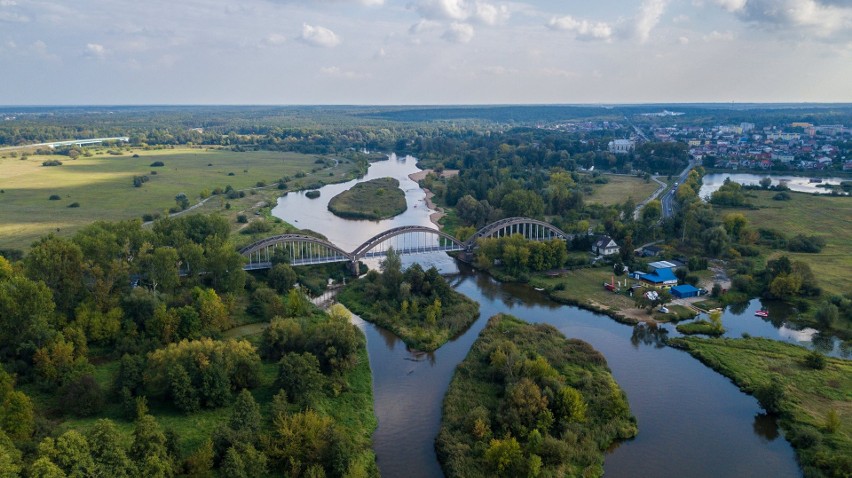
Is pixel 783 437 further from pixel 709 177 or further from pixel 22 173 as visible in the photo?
pixel 22 173

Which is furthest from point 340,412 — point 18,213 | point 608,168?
point 608,168

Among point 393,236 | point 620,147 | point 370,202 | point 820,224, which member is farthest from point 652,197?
point 620,147

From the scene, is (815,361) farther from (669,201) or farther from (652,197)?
(652,197)

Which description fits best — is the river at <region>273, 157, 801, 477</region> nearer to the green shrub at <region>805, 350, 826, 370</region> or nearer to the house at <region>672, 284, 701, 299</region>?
the green shrub at <region>805, 350, 826, 370</region>

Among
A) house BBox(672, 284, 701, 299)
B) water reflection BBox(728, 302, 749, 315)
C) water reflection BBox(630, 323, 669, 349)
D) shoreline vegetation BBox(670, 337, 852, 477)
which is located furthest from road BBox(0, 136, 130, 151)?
shoreline vegetation BBox(670, 337, 852, 477)

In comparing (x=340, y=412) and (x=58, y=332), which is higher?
(x=58, y=332)

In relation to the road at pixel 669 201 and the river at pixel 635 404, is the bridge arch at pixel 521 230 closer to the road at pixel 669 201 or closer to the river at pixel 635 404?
the river at pixel 635 404
